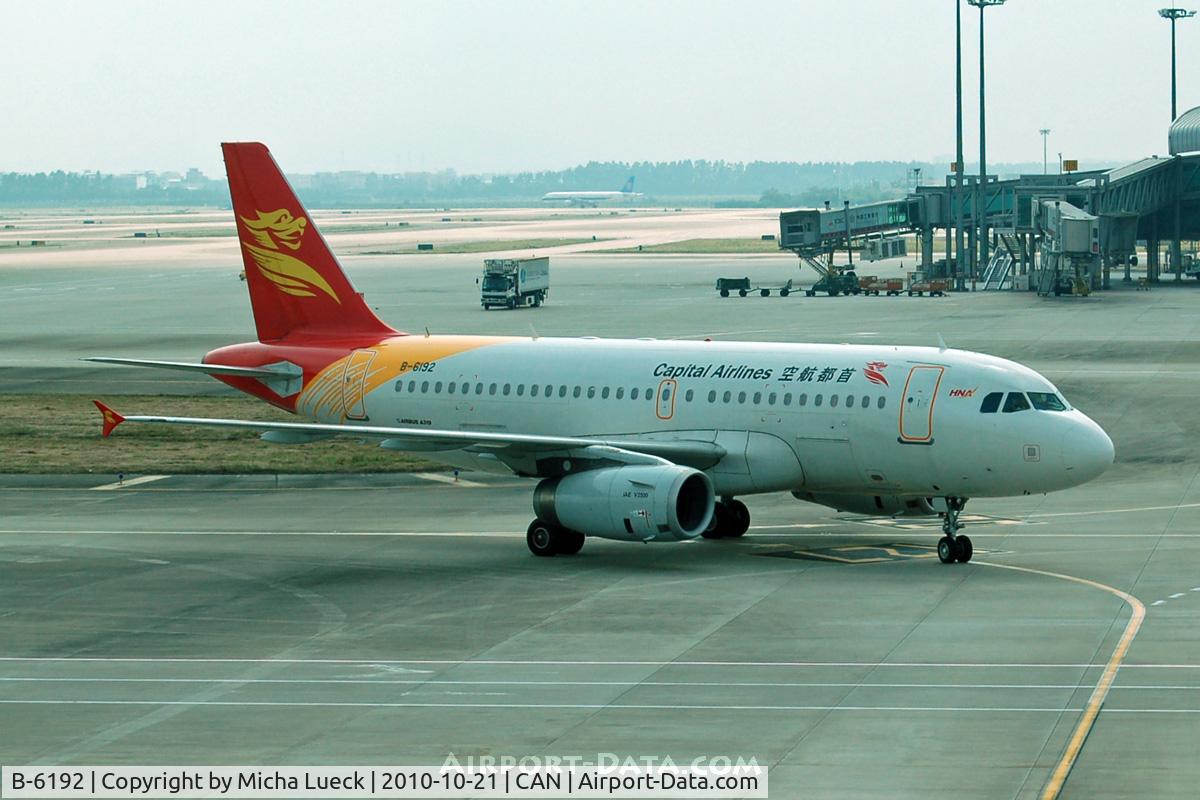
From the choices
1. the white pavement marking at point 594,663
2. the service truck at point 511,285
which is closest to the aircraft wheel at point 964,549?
the white pavement marking at point 594,663

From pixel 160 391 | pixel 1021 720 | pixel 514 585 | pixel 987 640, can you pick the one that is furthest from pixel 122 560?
pixel 160 391

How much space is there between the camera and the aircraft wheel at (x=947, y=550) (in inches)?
1506

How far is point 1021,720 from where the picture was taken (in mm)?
25125

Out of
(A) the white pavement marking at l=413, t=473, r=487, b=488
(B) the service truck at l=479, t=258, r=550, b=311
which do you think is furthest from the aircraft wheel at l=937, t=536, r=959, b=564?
(B) the service truck at l=479, t=258, r=550, b=311

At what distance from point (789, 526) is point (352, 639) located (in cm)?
1539

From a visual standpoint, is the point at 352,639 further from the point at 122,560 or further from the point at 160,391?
the point at 160,391

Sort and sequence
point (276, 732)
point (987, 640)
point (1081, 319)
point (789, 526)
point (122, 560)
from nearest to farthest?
point (276, 732)
point (987, 640)
point (122, 560)
point (789, 526)
point (1081, 319)

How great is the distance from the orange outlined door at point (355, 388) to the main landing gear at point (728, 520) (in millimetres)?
9844

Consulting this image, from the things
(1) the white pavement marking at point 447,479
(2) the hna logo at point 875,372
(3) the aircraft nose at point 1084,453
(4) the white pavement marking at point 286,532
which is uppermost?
(2) the hna logo at point 875,372

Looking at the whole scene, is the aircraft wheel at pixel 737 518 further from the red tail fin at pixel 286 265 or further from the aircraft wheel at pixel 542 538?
the red tail fin at pixel 286 265

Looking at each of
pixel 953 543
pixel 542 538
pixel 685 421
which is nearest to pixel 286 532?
pixel 542 538

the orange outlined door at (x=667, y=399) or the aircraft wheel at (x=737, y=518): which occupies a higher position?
the orange outlined door at (x=667, y=399)

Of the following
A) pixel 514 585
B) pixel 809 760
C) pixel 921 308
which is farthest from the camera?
pixel 921 308

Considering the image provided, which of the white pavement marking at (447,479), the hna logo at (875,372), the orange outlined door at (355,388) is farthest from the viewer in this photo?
the white pavement marking at (447,479)
